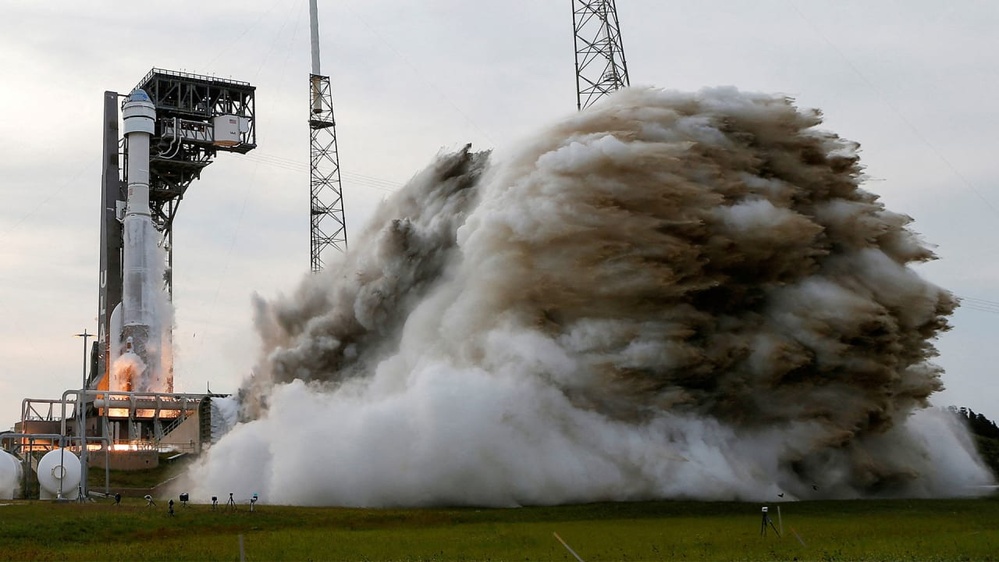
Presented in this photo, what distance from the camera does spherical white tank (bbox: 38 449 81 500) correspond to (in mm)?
84250

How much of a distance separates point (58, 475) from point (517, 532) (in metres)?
45.7

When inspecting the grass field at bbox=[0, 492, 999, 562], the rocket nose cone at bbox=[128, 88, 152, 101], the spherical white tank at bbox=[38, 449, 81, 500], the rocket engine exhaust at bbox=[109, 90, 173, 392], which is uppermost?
the rocket nose cone at bbox=[128, 88, 152, 101]

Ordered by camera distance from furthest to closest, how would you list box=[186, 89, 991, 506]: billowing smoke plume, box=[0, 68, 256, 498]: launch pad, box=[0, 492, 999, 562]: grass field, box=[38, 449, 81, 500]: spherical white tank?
box=[0, 68, 256, 498]: launch pad, box=[38, 449, 81, 500]: spherical white tank, box=[186, 89, 991, 506]: billowing smoke plume, box=[0, 492, 999, 562]: grass field

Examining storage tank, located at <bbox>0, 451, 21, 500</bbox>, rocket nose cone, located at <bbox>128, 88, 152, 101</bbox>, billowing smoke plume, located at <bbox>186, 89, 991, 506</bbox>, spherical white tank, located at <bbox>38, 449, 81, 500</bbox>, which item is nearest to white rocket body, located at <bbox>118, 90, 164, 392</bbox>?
rocket nose cone, located at <bbox>128, 88, 152, 101</bbox>

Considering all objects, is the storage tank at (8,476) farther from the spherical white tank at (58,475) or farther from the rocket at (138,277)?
the rocket at (138,277)

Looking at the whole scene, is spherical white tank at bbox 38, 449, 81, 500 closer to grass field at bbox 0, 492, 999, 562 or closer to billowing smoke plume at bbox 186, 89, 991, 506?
billowing smoke plume at bbox 186, 89, 991, 506

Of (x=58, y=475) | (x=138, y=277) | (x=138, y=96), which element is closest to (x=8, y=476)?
(x=58, y=475)

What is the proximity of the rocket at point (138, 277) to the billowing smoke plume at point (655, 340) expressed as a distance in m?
48.9

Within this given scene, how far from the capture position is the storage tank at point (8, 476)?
83.8 meters

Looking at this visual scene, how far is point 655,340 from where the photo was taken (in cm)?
7225

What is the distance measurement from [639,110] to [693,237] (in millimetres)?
8808

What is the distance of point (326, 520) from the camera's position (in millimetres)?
58219

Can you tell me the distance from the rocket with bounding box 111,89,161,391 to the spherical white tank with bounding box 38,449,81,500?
138ft

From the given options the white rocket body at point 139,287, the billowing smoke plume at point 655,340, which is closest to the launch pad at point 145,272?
the white rocket body at point 139,287
